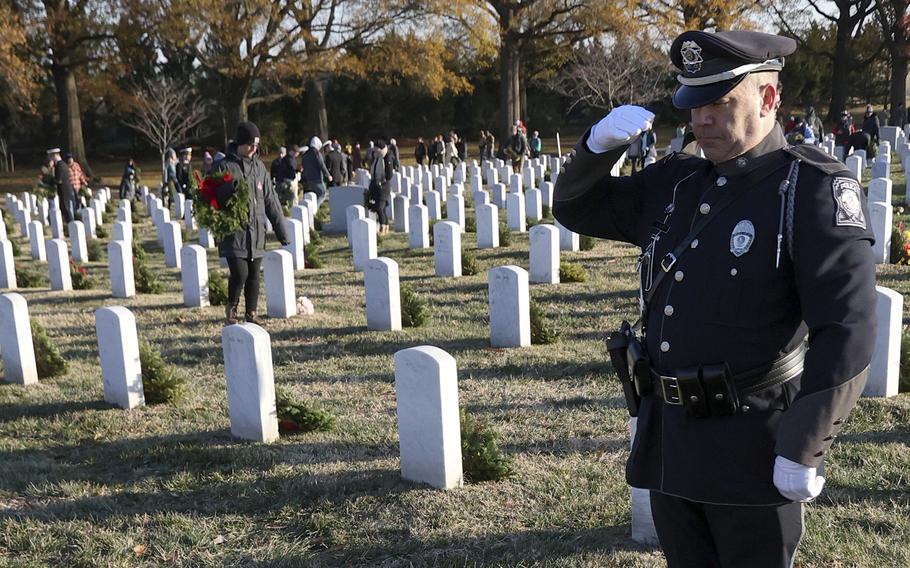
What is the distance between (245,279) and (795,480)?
6.87 metres

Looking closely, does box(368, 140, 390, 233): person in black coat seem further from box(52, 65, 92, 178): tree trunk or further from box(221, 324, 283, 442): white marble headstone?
box(52, 65, 92, 178): tree trunk

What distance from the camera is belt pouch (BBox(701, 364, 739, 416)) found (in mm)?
2525

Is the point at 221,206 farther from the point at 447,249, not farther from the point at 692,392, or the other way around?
the point at 692,392

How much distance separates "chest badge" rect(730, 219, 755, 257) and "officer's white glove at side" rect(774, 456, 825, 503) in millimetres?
578

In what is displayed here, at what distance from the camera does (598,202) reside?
304 centimetres

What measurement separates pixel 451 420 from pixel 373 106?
42792 millimetres

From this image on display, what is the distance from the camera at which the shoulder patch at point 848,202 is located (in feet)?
7.73

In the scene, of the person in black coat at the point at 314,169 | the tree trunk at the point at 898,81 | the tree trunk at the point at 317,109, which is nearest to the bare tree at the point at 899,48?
the tree trunk at the point at 898,81

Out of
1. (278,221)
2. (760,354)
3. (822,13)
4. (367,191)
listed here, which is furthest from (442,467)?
(822,13)

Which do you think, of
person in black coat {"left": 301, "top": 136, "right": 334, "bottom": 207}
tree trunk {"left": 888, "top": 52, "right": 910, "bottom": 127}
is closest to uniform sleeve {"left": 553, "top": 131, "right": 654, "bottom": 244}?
person in black coat {"left": 301, "top": 136, "right": 334, "bottom": 207}

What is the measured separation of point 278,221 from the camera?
8.60 meters

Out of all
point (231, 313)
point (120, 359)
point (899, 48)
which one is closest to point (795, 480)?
point (120, 359)

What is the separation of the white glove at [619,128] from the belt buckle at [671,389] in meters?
0.73

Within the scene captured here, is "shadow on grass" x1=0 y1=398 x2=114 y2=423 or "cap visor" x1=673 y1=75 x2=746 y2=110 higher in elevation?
"cap visor" x1=673 y1=75 x2=746 y2=110
